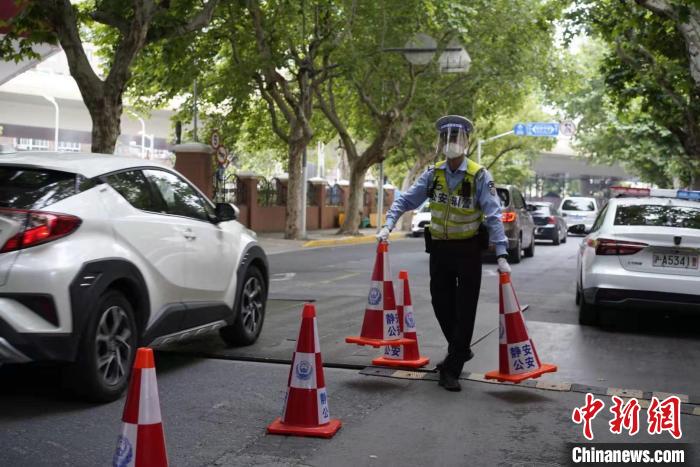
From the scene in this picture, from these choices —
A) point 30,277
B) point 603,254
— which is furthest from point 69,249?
point 603,254

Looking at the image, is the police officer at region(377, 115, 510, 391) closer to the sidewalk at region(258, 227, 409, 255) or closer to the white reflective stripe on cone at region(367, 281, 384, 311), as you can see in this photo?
the white reflective stripe on cone at region(367, 281, 384, 311)

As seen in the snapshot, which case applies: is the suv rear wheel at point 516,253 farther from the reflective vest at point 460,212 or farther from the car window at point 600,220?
the reflective vest at point 460,212

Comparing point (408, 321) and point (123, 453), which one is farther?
point (408, 321)

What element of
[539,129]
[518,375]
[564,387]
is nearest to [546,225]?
[539,129]

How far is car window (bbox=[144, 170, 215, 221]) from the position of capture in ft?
23.3

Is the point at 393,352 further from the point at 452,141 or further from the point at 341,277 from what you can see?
the point at 341,277

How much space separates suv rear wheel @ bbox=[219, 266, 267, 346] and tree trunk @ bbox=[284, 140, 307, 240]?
2118 cm

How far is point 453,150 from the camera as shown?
6770mm

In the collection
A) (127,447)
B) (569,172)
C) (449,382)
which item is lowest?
(449,382)

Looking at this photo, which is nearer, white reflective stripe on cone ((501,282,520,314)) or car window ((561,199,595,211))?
white reflective stripe on cone ((501,282,520,314))

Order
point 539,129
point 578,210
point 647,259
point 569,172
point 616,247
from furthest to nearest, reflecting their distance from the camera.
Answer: point 569,172, point 539,129, point 578,210, point 616,247, point 647,259

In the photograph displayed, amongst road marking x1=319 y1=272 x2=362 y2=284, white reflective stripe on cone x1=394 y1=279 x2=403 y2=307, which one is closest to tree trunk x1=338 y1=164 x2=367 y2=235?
road marking x1=319 y1=272 x2=362 y2=284

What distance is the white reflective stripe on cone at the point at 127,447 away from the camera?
3.75 m

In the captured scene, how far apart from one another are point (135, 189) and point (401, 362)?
8.03 feet
